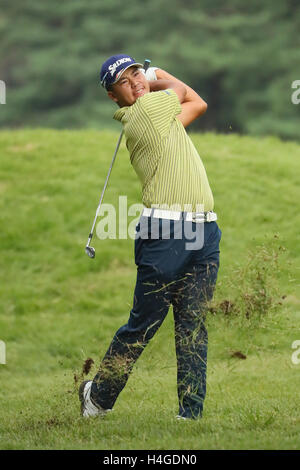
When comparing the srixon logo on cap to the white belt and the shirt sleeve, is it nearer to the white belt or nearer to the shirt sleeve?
the shirt sleeve

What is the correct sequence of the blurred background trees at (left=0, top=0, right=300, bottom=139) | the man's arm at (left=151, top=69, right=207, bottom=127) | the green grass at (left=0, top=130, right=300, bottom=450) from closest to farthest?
→ the green grass at (left=0, top=130, right=300, bottom=450) < the man's arm at (left=151, top=69, right=207, bottom=127) < the blurred background trees at (left=0, top=0, right=300, bottom=139)

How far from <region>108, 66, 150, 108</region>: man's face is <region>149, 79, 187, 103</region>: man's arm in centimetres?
12

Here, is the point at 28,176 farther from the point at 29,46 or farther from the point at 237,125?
the point at 29,46

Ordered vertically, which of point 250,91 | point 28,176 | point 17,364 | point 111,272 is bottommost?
point 17,364

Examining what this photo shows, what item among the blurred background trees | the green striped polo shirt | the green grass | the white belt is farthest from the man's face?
the blurred background trees

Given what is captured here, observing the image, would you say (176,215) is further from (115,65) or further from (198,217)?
(115,65)

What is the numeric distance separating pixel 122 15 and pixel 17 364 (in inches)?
745

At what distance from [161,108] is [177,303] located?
1.13 m

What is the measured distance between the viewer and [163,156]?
4719 mm

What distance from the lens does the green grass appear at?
4797mm

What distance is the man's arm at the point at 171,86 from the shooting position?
4.89m

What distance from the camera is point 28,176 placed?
11656 millimetres

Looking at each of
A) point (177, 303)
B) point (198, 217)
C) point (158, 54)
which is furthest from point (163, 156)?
point (158, 54)

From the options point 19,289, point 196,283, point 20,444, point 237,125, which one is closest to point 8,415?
point 20,444
